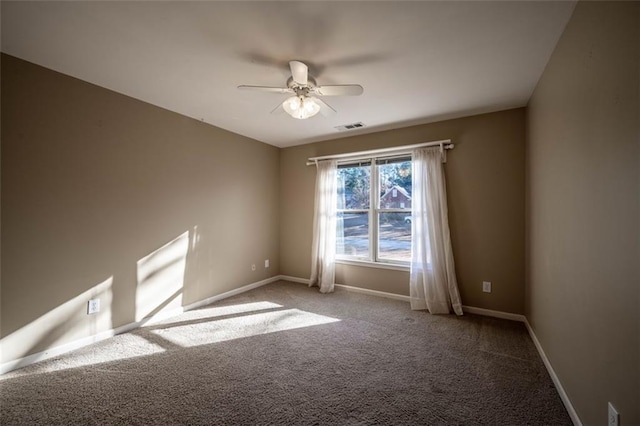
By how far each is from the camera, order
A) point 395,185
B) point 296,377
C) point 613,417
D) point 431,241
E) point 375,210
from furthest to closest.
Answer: point 375,210
point 395,185
point 431,241
point 296,377
point 613,417

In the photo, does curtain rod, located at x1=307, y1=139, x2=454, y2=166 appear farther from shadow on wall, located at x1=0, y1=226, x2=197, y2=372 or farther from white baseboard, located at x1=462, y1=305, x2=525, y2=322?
shadow on wall, located at x1=0, y1=226, x2=197, y2=372

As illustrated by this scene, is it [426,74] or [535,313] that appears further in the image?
[535,313]

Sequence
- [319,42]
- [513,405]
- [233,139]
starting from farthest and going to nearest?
1. [233,139]
2. [319,42]
3. [513,405]

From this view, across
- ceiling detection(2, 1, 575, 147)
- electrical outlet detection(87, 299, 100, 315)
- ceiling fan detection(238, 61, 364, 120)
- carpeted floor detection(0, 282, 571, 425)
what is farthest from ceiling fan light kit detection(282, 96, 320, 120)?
electrical outlet detection(87, 299, 100, 315)

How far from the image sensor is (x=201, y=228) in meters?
3.51

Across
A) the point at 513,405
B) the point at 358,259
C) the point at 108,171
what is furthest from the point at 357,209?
the point at 108,171

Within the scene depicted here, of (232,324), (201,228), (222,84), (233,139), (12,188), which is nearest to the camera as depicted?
(12,188)

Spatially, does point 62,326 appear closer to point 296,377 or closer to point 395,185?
point 296,377

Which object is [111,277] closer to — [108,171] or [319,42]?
[108,171]

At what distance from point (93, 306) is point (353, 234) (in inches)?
131

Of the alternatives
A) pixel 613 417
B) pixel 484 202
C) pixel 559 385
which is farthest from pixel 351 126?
pixel 613 417

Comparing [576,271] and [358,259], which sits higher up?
[576,271]

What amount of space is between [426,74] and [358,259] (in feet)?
9.03

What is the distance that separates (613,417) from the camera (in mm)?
1150
